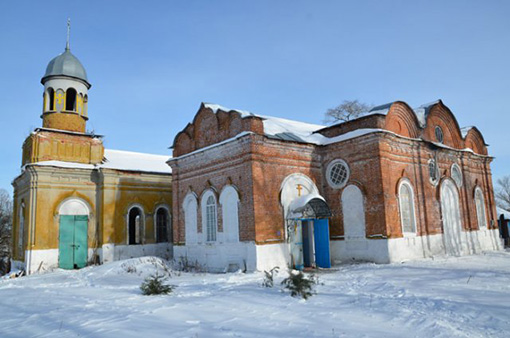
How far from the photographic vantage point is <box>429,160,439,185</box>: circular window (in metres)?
16.5

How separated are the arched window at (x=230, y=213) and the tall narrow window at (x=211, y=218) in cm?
70

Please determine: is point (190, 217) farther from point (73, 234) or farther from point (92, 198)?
point (73, 234)

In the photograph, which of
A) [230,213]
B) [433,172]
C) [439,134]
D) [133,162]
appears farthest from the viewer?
[133,162]

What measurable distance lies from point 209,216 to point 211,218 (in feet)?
0.49

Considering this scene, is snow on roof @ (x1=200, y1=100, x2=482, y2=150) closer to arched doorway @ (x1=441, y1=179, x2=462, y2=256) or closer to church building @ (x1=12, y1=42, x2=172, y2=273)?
arched doorway @ (x1=441, y1=179, x2=462, y2=256)

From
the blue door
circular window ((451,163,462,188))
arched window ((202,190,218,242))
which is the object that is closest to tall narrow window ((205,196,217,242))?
arched window ((202,190,218,242))

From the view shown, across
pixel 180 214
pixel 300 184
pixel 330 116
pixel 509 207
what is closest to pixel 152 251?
pixel 180 214

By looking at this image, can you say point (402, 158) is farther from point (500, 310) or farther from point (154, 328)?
point (154, 328)

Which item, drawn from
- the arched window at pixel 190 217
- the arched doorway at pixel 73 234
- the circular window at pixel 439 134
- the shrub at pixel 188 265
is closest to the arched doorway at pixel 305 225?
the shrub at pixel 188 265

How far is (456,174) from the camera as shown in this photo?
1820 cm

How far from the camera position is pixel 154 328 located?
584cm

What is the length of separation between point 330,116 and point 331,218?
20.7 metres

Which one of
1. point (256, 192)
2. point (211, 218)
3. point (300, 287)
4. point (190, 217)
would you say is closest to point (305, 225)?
point (256, 192)

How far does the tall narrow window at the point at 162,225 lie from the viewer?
2063 cm
